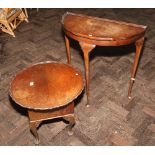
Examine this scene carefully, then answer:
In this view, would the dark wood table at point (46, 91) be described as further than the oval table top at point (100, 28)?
No

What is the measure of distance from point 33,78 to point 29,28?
2981 millimetres

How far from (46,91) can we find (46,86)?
0.07 meters

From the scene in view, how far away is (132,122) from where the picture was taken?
2836 millimetres

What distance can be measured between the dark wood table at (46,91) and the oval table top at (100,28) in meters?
0.46

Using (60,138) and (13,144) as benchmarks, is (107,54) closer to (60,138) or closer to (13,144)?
(60,138)

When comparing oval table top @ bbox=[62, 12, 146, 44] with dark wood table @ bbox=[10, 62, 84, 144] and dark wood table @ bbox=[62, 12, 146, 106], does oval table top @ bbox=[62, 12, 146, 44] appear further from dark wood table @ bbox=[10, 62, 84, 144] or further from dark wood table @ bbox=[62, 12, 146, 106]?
dark wood table @ bbox=[10, 62, 84, 144]

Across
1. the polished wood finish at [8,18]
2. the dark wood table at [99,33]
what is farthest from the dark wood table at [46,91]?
the polished wood finish at [8,18]

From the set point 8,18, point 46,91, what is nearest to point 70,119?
point 46,91

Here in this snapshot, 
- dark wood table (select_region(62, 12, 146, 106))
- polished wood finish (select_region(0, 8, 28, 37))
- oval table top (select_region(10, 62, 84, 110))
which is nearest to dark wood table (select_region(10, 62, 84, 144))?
oval table top (select_region(10, 62, 84, 110))

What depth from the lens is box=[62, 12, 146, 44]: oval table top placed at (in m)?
2.41

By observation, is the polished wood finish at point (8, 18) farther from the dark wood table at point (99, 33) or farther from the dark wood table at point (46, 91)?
the dark wood table at point (46, 91)

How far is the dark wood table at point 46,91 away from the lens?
84.9 inches

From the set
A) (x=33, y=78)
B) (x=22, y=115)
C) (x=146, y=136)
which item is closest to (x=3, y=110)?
(x=22, y=115)

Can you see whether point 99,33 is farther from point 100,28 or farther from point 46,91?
point 46,91
